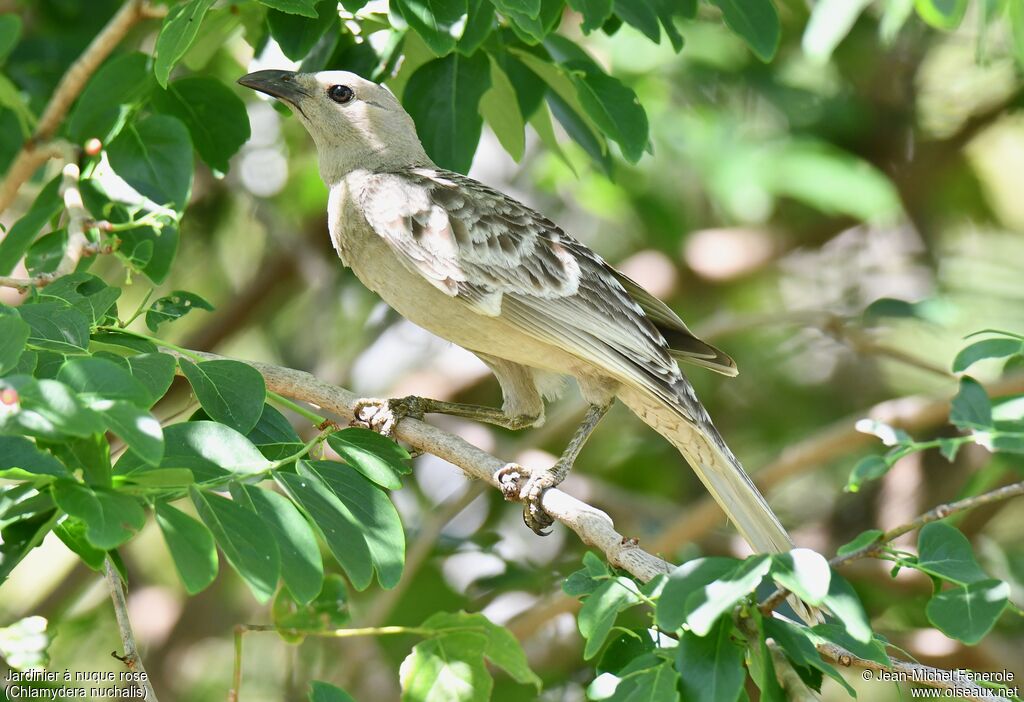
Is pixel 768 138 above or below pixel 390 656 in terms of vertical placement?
above

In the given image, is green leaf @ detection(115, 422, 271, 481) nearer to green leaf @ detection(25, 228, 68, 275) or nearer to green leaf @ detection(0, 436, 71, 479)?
green leaf @ detection(0, 436, 71, 479)

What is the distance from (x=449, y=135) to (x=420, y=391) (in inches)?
105

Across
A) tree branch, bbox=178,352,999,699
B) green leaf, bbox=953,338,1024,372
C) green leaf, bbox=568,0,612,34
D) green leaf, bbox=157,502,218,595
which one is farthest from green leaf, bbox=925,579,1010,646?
green leaf, bbox=568,0,612,34

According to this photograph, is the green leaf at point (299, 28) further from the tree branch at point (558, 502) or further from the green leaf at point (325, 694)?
the green leaf at point (325, 694)

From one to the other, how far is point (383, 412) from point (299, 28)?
129 centimetres

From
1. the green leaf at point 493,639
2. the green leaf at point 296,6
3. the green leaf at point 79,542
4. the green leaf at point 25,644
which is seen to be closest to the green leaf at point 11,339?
the green leaf at point 79,542

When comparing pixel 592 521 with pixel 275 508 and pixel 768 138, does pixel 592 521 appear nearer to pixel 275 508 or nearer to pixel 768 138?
pixel 275 508

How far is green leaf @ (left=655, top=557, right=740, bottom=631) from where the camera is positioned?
2.35 meters

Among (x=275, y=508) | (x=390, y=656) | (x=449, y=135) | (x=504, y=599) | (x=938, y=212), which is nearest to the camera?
(x=275, y=508)

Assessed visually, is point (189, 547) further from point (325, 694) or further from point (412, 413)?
point (412, 413)

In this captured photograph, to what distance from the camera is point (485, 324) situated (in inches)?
160

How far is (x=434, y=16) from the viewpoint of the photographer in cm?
334

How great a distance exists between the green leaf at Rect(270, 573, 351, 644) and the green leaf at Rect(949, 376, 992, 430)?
6.15 feet

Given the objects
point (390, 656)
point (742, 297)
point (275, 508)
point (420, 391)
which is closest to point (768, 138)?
point (742, 297)
